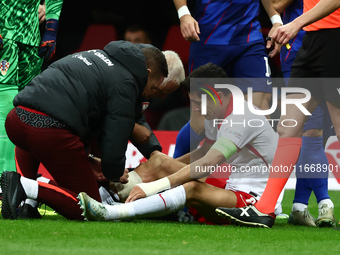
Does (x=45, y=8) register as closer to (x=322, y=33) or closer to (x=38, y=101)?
(x=38, y=101)

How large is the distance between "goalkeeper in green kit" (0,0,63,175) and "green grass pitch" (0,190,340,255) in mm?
936

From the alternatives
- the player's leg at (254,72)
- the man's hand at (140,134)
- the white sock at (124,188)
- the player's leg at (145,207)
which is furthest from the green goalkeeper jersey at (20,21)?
the player's leg at (145,207)

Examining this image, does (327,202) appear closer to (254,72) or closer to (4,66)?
(254,72)

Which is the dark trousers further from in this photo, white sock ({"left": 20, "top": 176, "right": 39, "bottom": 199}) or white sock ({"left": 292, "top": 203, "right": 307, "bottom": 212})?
white sock ({"left": 292, "top": 203, "right": 307, "bottom": 212})

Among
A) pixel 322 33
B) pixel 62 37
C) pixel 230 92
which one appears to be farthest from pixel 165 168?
pixel 62 37

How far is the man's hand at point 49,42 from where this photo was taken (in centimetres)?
529

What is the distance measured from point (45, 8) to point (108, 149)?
2.12 meters

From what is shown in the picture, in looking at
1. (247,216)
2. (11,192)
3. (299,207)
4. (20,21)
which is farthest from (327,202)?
(20,21)

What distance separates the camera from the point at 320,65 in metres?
4.18

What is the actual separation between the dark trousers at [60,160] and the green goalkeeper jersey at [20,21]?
1.03 meters

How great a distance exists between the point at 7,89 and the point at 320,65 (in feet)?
7.08

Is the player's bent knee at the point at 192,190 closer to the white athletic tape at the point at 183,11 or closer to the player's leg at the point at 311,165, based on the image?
the player's leg at the point at 311,165

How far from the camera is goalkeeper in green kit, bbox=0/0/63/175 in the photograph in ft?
16.2

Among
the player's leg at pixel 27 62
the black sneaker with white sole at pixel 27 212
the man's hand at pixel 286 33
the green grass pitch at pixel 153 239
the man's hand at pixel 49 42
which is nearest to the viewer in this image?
the green grass pitch at pixel 153 239
